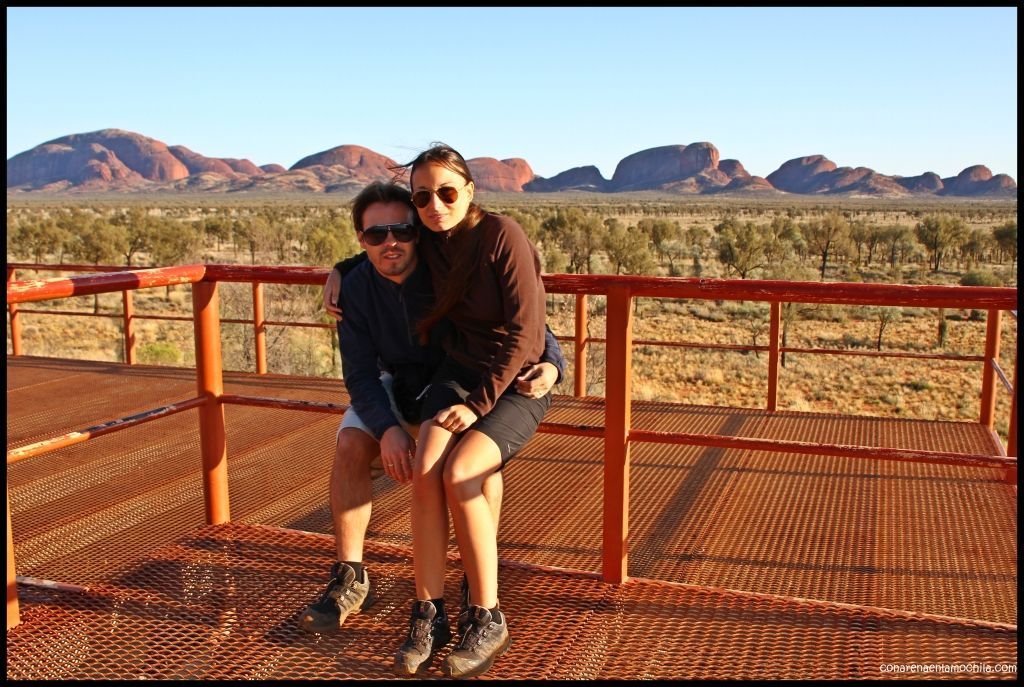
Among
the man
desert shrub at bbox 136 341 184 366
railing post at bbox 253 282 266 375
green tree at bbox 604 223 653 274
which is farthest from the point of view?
green tree at bbox 604 223 653 274

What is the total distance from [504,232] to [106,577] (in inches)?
78.7

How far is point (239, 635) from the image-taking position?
2795mm

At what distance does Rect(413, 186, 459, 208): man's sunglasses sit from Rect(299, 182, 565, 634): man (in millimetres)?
124

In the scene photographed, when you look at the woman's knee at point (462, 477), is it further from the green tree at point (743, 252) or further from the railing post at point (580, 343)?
the green tree at point (743, 252)

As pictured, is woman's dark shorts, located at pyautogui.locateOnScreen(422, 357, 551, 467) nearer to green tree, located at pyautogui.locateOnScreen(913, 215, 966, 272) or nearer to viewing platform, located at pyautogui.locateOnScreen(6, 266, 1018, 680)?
viewing platform, located at pyautogui.locateOnScreen(6, 266, 1018, 680)

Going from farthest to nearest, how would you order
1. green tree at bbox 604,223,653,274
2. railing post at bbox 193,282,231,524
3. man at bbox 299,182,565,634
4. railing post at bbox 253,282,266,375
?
green tree at bbox 604,223,653,274, railing post at bbox 253,282,266,375, railing post at bbox 193,282,231,524, man at bbox 299,182,565,634

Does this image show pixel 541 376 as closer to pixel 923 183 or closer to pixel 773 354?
pixel 773 354

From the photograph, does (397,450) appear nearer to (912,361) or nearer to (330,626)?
(330,626)

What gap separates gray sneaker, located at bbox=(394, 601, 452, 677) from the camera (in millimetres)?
2533

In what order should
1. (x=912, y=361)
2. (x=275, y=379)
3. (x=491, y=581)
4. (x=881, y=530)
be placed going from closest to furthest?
(x=491, y=581) → (x=881, y=530) → (x=275, y=379) → (x=912, y=361)

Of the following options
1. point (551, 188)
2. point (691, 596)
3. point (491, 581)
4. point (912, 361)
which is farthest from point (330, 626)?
point (551, 188)

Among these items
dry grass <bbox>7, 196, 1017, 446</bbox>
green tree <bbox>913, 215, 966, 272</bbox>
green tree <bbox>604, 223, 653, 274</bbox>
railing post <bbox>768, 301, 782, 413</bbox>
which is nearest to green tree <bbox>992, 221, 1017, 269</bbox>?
green tree <bbox>913, 215, 966, 272</bbox>

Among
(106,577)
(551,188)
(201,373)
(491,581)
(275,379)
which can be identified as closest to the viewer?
(491,581)

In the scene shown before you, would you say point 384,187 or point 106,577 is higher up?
point 384,187
